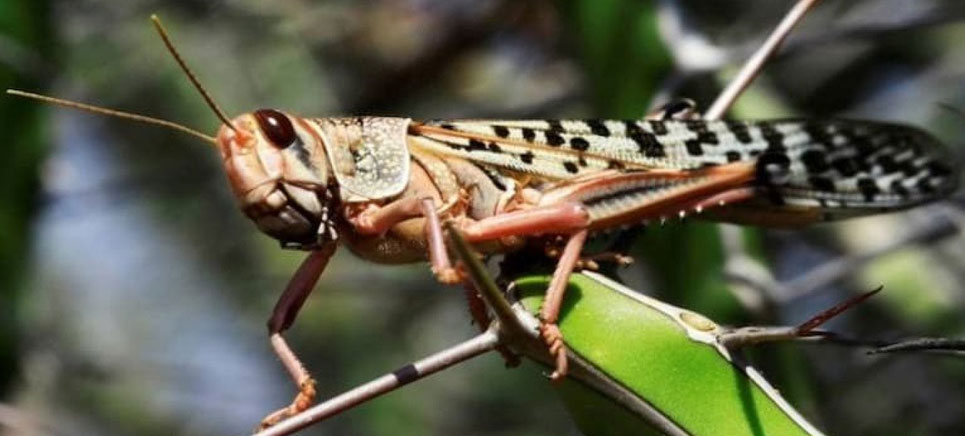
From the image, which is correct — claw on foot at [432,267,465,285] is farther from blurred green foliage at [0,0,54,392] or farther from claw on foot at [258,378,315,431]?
blurred green foliage at [0,0,54,392]

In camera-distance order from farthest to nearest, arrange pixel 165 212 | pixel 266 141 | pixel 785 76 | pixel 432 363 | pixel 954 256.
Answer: pixel 165 212, pixel 785 76, pixel 954 256, pixel 266 141, pixel 432 363

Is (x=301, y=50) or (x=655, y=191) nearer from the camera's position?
(x=655, y=191)

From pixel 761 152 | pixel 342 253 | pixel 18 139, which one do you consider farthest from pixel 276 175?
pixel 342 253

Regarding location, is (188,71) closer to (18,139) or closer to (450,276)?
(450,276)

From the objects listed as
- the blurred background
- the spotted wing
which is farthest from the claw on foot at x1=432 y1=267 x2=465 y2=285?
the blurred background

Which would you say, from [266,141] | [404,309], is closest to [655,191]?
[266,141]

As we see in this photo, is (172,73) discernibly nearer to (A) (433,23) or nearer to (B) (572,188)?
(A) (433,23)
